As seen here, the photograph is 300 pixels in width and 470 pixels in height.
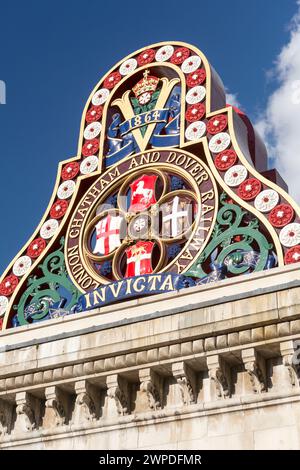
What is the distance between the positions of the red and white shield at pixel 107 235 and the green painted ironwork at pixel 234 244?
9.70 ft

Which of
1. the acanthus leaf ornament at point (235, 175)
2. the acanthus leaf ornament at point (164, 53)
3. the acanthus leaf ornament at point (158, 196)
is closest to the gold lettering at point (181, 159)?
the acanthus leaf ornament at point (158, 196)

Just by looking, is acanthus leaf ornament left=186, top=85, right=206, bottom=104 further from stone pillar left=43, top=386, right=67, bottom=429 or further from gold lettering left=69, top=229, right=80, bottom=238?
stone pillar left=43, top=386, right=67, bottom=429

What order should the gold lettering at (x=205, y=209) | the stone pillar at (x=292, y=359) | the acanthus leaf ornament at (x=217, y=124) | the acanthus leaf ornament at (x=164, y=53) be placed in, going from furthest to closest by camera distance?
the acanthus leaf ornament at (x=164, y=53), the acanthus leaf ornament at (x=217, y=124), the gold lettering at (x=205, y=209), the stone pillar at (x=292, y=359)

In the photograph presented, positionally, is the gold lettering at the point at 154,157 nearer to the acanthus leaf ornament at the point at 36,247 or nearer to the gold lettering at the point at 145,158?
the gold lettering at the point at 145,158

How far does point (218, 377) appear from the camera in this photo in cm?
1872

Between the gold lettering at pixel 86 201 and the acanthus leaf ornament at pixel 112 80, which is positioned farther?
the acanthus leaf ornament at pixel 112 80

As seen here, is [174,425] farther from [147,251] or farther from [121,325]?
[147,251]

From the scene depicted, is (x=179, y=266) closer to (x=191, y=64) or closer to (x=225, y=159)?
(x=225, y=159)

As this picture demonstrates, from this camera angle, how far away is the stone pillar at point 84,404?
19.8 meters

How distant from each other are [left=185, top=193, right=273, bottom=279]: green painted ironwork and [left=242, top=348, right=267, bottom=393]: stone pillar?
4.23 m

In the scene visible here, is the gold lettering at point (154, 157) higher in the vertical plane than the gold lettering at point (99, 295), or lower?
higher

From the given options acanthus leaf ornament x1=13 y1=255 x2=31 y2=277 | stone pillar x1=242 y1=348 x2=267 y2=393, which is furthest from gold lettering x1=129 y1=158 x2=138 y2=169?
A: stone pillar x1=242 y1=348 x2=267 y2=393

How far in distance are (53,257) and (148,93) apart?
5.71 m
